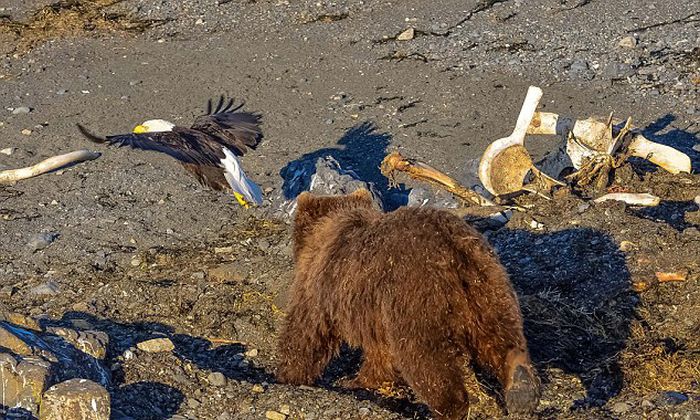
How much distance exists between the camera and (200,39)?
1278 cm

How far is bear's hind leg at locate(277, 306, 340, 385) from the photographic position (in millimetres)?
5793

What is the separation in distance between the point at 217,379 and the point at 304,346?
0.49 meters

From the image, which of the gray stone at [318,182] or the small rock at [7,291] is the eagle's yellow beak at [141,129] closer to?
the gray stone at [318,182]

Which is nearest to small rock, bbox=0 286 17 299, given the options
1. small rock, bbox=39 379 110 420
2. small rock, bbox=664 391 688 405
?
small rock, bbox=39 379 110 420

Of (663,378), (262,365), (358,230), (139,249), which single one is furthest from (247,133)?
(663,378)

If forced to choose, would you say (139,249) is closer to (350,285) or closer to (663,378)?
(350,285)

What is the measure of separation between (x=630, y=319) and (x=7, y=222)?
495cm

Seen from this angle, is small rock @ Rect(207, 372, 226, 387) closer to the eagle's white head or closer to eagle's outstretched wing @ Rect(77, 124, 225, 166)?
eagle's outstretched wing @ Rect(77, 124, 225, 166)

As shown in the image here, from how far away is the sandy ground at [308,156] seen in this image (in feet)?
19.6

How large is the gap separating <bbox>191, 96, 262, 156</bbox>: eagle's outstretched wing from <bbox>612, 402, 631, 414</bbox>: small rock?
4781mm

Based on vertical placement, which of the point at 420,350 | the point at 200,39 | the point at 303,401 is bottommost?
the point at 200,39

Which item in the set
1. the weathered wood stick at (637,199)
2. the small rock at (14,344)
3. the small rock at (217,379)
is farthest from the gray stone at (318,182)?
the small rock at (14,344)

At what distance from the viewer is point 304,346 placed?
5.83m

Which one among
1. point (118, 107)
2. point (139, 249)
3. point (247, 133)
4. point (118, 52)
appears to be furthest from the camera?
point (118, 52)
